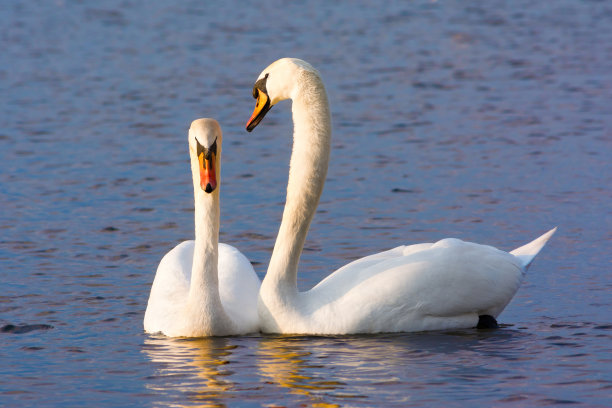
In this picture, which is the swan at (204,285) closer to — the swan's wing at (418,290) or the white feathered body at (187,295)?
the white feathered body at (187,295)

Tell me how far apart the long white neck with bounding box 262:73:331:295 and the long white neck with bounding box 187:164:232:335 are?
1.27ft

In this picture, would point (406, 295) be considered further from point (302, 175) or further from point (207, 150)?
point (207, 150)

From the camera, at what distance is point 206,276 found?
8609mm

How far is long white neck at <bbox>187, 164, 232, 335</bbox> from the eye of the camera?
859cm

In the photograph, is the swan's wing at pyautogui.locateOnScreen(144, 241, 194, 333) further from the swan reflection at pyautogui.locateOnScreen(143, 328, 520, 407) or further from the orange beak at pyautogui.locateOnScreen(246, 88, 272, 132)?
the orange beak at pyautogui.locateOnScreen(246, 88, 272, 132)

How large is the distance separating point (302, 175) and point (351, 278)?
2.69 ft

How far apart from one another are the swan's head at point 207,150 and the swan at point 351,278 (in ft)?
1.47

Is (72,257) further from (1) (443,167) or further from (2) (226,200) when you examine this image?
(1) (443,167)

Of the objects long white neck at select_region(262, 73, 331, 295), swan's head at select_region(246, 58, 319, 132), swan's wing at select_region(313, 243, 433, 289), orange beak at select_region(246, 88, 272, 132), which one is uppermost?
swan's head at select_region(246, 58, 319, 132)

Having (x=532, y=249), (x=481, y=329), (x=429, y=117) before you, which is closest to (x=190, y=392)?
(x=481, y=329)

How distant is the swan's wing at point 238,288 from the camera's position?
8.90 metres

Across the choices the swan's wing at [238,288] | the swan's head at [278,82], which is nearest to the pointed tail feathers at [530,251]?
the swan's wing at [238,288]

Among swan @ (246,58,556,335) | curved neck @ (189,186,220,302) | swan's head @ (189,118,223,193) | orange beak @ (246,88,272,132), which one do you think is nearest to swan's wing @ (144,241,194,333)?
curved neck @ (189,186,220,302)

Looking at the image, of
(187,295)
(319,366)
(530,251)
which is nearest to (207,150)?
(187,295)
